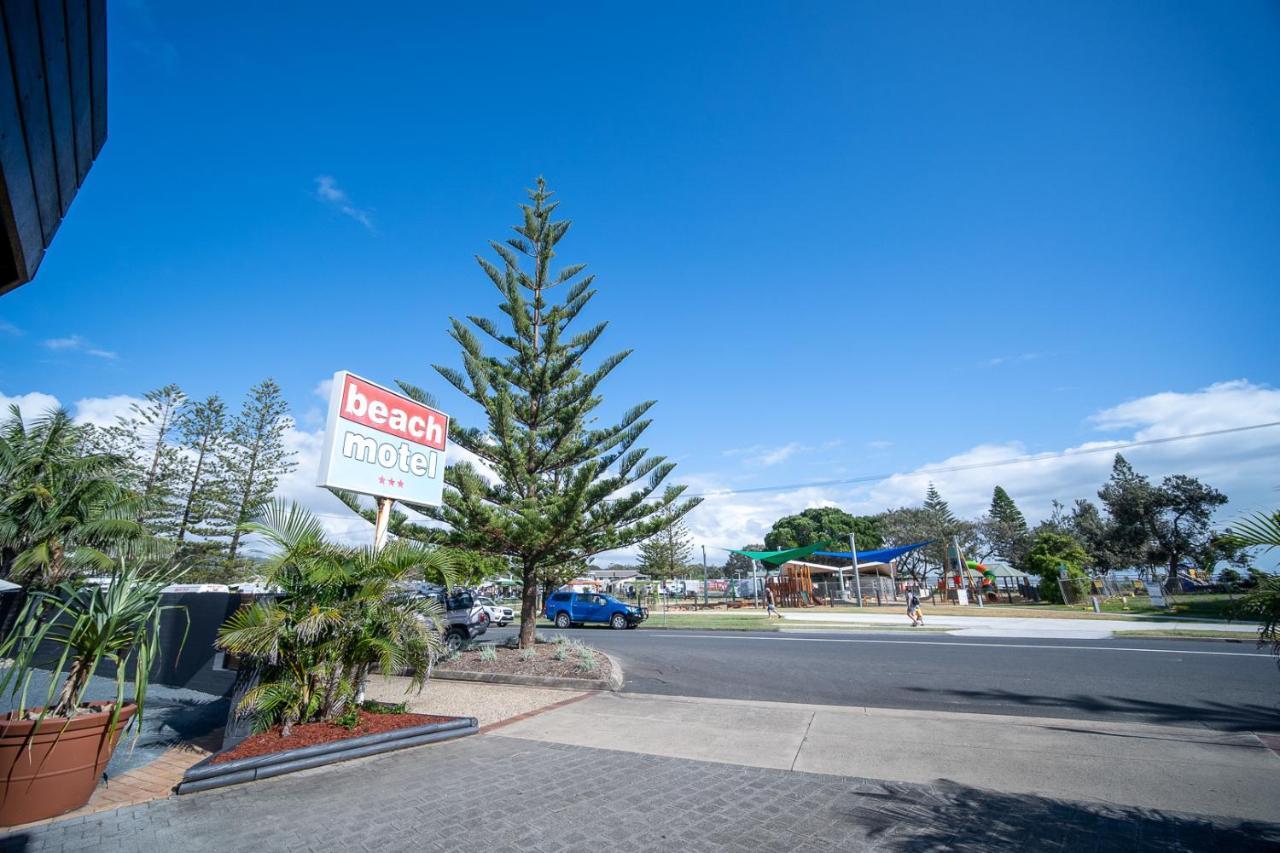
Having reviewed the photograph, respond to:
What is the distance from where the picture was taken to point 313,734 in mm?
4637

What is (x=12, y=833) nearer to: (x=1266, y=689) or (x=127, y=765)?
(x=127, y=765)

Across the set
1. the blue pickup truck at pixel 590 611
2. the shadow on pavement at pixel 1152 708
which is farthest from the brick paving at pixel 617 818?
the blue pickup truck at pixel 590 611

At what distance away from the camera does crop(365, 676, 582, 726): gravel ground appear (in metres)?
6.39

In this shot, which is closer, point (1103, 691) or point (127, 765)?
point (127, 765)

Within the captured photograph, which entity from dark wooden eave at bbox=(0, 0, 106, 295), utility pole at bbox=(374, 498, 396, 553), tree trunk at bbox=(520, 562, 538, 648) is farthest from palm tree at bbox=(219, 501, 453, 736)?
tree trunk at bbox=(520, 562, 538, 648)

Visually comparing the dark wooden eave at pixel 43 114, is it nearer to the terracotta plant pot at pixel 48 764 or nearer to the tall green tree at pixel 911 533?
the terracotta plant pot at pixel 48 764

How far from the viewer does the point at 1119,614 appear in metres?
20.1

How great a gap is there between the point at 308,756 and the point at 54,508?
8977 millimetres

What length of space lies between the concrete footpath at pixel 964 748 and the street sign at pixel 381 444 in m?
3.08

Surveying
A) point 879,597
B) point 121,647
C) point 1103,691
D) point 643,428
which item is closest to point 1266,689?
point 1103,691

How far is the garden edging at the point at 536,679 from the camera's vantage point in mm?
7754

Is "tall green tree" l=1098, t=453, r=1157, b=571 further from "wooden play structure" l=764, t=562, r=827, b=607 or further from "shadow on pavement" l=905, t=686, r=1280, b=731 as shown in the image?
"shadow on pavement" l=905, t=686, r=1280, b=731

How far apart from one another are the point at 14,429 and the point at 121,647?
972 centimetres

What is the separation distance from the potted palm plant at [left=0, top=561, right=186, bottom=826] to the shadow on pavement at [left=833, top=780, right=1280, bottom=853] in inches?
177
